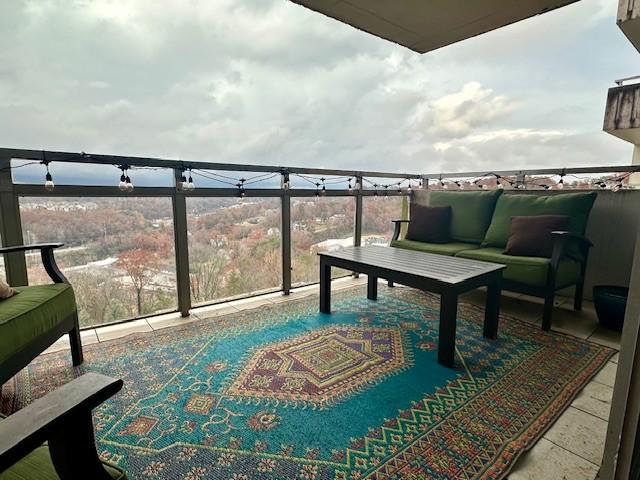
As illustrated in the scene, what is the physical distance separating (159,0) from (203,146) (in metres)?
1.11

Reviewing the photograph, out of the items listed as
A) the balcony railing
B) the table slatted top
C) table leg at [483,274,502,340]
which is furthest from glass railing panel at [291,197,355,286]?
table leg at [483,274,502,340]

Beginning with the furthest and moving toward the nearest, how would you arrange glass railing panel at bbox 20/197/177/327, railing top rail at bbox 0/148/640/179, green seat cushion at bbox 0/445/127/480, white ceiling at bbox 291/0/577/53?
glass railing panel at bbox 20/197/177/327 → railing top rail at bbox 0/148/640/179 → white ceiling at bbox 291/0/577/53 → green seat cushion at bbox 0/445/127/480

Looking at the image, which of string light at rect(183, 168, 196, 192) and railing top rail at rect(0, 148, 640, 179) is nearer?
railing top rail at rect(0, 148, 640, 179)

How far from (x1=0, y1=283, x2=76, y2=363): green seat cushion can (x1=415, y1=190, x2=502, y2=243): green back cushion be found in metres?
3.34

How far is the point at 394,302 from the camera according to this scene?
2961mm

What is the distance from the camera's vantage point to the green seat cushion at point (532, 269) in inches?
94.1

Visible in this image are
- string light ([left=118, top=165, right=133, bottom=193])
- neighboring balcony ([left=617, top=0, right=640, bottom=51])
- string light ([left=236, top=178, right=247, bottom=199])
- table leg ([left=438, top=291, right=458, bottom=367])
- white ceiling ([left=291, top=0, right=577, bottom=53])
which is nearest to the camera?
neighboring balcony ([left=617, top=0, right=640, bottom=51])

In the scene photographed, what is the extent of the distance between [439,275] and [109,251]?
235cm

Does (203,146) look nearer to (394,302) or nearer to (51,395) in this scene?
(394,302)

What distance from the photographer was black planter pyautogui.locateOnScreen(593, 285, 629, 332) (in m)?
2.32

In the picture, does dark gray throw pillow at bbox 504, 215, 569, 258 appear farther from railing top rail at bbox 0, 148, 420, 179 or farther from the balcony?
railing top rail at bbox 0, 148, 420, 179

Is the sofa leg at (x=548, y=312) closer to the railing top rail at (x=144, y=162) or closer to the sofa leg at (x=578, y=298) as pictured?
the sofa leg at (x=578, y=298)

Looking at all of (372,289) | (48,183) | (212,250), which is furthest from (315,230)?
(48,183)

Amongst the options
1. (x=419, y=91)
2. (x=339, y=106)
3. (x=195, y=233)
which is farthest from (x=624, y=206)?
(x=195, y=233)
